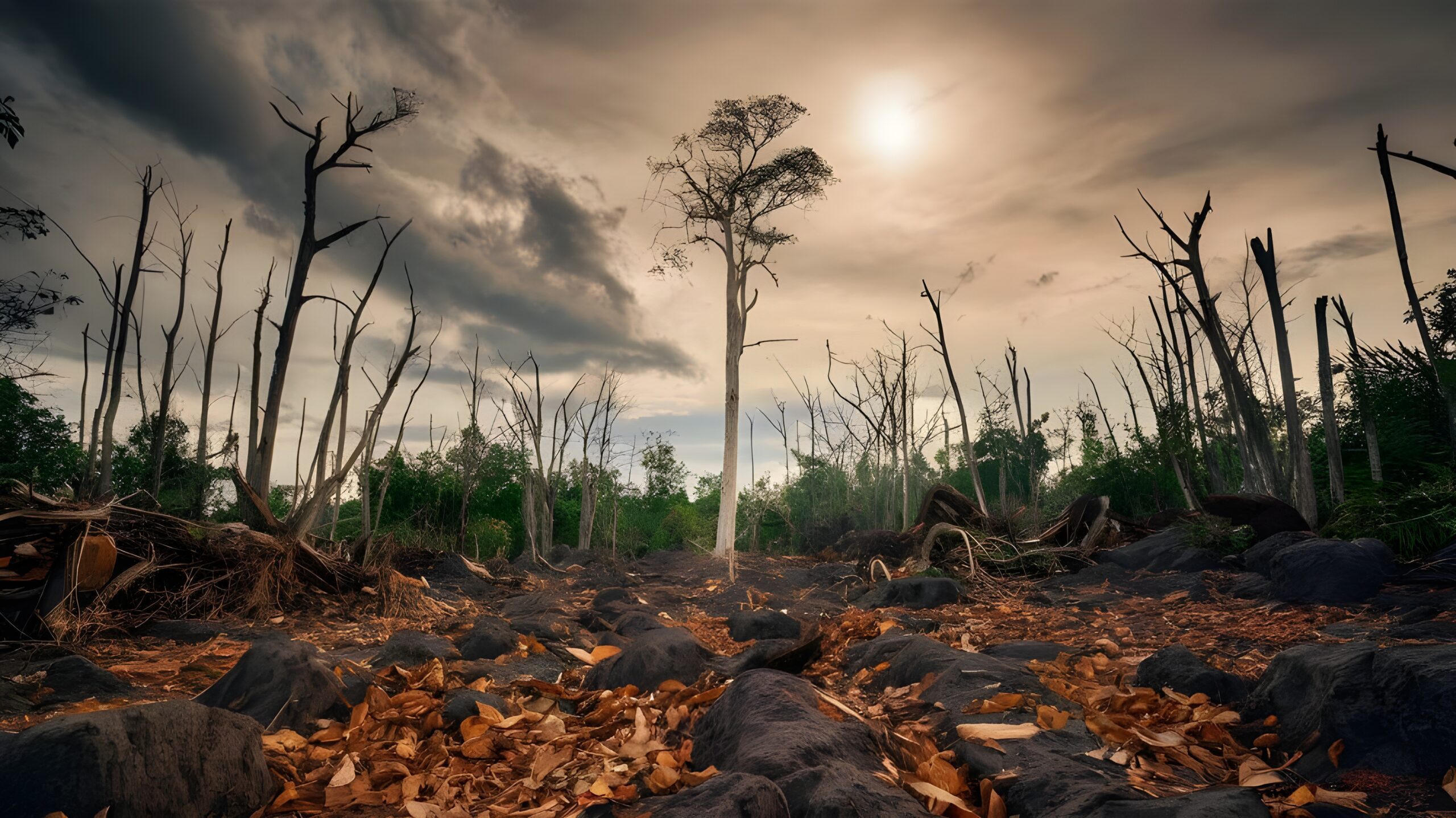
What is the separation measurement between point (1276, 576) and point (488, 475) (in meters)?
28.8

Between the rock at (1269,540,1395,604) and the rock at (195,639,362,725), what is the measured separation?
6.42m

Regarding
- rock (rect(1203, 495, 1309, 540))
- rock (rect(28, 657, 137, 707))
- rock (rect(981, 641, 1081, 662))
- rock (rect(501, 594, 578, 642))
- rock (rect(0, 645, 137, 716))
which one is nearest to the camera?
rock (rect(0, 645, 137, 716))

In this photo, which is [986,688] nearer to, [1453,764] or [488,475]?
[1453,764]

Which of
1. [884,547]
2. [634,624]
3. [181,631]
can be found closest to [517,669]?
[634,624]

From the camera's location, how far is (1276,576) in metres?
5.61

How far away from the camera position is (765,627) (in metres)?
5.66

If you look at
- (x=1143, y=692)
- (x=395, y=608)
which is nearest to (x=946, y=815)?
(x=1143, y=692)

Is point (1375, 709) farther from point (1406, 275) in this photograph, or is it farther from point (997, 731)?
point (1406, 275)

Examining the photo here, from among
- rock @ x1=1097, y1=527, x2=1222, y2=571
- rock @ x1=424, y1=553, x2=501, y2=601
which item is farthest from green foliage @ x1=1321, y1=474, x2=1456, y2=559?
rock @ x1=424, y1=553, x2=501, y2=601

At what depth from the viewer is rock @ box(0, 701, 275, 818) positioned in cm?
189

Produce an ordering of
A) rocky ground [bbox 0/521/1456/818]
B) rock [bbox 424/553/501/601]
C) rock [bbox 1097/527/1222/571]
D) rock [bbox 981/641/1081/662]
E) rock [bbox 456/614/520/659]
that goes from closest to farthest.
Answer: rocky ground [bbox 0/521/1456/818]
rock [bbox 981/641/1081/662]
rock [bbox 456/614/520/659]
rock [bbox 1097/527/1222/571]
rock [bbox 424/553/501/601]

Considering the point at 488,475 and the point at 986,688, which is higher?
the point at 488,475

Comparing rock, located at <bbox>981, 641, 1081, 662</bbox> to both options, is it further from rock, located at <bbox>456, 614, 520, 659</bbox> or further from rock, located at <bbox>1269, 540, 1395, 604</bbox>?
rock, located at <bbox>456, 614, 520, 659</bbox>

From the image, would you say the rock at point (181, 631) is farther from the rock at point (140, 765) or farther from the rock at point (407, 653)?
the rock at point (140, 765)
